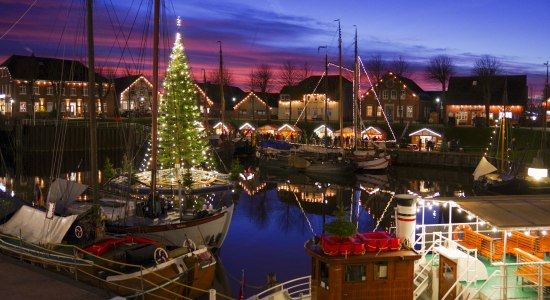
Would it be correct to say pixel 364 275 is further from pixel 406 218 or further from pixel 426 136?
pixel 426 136

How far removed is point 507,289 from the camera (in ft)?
40.7

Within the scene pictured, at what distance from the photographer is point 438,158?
62344 mm

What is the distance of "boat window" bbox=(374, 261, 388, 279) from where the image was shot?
11.8 m

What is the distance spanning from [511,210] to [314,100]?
88.3 metres

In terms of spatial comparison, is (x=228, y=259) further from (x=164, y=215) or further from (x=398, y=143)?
(x=398, y=143)

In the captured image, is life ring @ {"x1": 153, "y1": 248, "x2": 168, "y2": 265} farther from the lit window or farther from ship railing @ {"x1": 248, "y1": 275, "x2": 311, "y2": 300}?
the lit window

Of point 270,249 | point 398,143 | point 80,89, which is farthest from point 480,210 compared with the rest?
point 80,89

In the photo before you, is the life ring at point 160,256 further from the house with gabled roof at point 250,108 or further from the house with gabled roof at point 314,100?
the house with gabled roof at point 250,108

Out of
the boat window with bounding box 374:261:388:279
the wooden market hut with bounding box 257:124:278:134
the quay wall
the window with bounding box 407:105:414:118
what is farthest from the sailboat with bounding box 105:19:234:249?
the window with bounding box 407:105:414:118

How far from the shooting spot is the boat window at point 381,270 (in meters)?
11.8

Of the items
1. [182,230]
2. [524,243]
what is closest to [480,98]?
[182,230]

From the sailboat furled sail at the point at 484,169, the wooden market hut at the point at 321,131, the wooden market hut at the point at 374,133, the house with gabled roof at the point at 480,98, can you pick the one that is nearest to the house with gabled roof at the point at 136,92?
the wooden market hut at the point at 321,131

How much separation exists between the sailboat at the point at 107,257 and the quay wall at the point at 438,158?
48.0m

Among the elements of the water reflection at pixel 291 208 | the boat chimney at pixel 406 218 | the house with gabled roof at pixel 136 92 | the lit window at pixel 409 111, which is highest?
the house with gabled roof at pixel 136 92
